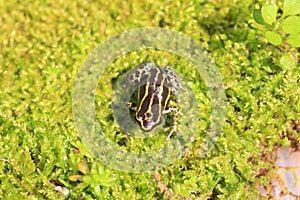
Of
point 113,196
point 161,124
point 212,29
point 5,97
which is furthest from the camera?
point 212,29

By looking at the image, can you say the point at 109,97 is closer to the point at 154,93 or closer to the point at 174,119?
the point at 154,93

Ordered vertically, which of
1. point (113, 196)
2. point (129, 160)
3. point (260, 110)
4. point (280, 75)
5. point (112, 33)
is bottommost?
point (113, 196)

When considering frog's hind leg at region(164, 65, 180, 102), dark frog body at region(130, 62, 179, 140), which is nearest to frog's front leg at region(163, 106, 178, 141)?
dark frog body at region(130, 62, 179, 140)

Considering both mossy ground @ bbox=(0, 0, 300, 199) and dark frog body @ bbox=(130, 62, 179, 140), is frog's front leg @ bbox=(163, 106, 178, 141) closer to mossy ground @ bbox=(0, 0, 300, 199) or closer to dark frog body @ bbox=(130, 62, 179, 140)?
dark frog body @ bbox=(130, 62, 179, 140)

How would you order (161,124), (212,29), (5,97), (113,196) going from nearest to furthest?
(113,196) → (161,124) → (5,97) → (212,29)

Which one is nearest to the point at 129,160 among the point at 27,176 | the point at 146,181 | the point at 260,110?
the point at 146,181

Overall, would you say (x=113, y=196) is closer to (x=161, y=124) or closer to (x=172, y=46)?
(x=161, y=124)
